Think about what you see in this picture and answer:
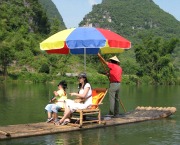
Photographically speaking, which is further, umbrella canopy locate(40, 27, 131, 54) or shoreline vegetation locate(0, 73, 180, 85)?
shoreline vegetation locate(0, 73, 180, 85)

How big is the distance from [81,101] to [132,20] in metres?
164

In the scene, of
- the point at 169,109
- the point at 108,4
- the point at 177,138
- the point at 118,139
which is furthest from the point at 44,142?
the point at 108,4

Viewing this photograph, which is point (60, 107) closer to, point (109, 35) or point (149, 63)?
point (109, 35)

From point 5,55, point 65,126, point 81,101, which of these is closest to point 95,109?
point 81,101

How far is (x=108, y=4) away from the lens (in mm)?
186625

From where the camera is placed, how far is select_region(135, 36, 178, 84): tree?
78.2 metres

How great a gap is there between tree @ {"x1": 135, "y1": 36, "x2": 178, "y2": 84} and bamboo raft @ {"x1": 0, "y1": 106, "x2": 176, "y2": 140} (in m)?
63.8

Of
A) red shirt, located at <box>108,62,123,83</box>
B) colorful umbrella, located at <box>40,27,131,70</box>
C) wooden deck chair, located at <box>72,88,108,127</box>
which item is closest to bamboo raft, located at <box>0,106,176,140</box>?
wooden deck chair, located at <box>72,88,108,127</box>

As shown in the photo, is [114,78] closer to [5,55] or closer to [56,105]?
[56,105]

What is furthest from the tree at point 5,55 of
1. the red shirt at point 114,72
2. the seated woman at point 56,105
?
the seated woman at point 56,105

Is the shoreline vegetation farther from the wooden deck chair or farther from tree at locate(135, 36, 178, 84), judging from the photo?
the wooden deck chair

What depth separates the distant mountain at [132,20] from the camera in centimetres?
16288

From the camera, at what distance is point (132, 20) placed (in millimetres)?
172625

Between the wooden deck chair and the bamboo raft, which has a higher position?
the wooden deck chair
